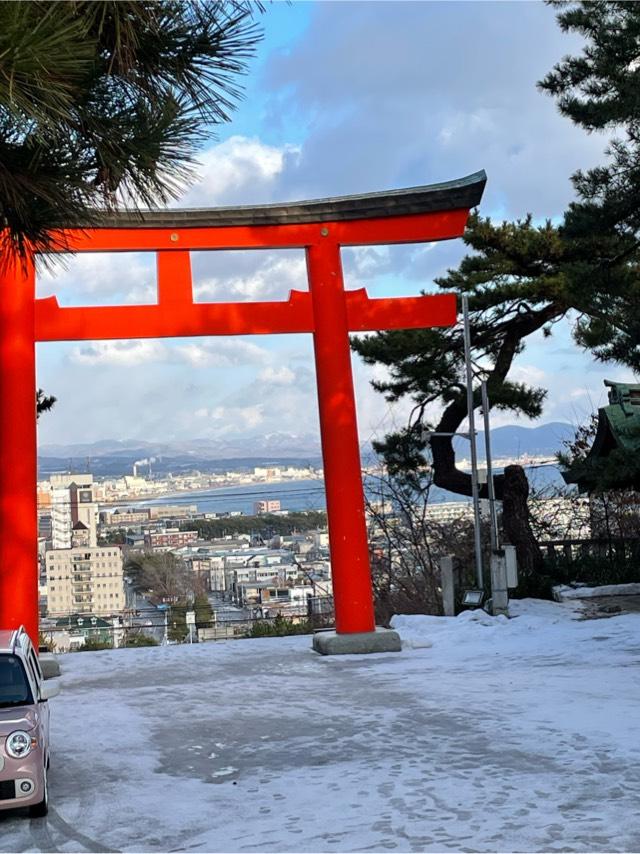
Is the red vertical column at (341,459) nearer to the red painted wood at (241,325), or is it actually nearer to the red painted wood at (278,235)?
the red painted wood at (241,325)

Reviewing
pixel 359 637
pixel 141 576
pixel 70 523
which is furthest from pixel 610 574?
pixel 70 523

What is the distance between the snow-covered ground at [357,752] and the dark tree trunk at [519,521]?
15.0 feet

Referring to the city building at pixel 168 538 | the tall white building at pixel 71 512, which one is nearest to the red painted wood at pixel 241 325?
the tall white building at pixel 71 512

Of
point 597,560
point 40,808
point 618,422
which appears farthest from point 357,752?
point 597,560

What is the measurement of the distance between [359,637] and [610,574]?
6.46 metres

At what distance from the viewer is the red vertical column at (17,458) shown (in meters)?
11.5

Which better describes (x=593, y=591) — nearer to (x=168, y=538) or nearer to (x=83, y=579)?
(x=83, y=579)

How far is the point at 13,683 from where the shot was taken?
6316 mm

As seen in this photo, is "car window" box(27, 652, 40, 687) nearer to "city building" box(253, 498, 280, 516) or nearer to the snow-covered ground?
the snow-covered ground

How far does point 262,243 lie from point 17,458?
4.08 m

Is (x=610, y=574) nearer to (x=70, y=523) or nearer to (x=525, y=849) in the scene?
(x=525, y=849)

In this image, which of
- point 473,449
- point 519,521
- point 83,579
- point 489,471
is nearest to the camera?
point 489,471

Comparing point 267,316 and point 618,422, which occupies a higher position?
point 267,316

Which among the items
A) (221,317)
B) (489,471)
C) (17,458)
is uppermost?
(221,317)
